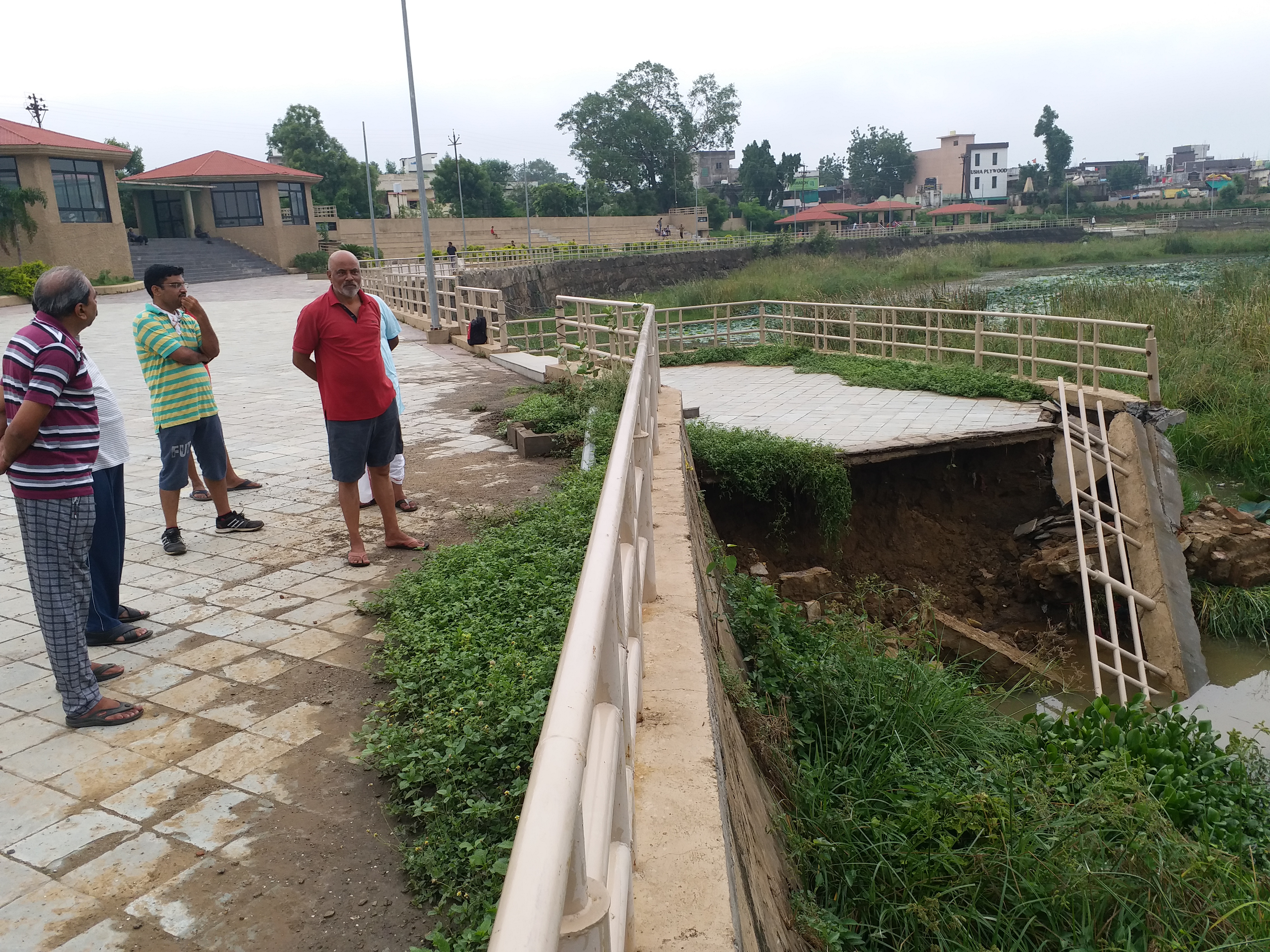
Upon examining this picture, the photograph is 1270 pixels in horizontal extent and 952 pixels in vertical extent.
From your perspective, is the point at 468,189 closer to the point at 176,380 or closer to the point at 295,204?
the point at 295,204

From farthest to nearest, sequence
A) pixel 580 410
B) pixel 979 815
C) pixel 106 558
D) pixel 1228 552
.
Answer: pixel 1228 552
pixel 580 410
pixel 106 558
pixel 979 815

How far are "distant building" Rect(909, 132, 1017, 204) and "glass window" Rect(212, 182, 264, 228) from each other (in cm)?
7982

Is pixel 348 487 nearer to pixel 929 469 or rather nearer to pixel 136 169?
pixel 929 469

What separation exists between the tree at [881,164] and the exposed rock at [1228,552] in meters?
112

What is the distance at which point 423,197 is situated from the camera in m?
18.6

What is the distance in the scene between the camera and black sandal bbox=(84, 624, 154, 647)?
452 centimetres

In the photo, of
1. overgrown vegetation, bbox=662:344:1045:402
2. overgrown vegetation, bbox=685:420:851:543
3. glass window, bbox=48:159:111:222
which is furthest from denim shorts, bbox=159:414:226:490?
glass window, bbox=48:159:111:222

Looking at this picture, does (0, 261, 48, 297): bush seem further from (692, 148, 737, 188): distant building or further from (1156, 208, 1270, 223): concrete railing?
(692, 148, 737, 188): distant building

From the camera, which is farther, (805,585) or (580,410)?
(580,410)

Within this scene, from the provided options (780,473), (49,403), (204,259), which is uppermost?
(204,259)

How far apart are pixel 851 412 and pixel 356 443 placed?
7.88 meters

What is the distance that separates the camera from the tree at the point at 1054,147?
98688 millimetres

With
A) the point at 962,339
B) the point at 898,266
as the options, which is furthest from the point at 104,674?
the point at 898,266

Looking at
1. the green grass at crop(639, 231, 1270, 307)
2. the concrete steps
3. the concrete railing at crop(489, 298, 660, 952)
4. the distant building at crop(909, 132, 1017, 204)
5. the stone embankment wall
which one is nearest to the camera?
the concrete railing at crop(489, 298, 660, 952)
